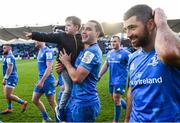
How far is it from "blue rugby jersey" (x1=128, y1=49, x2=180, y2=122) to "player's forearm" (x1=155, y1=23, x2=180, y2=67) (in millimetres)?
160

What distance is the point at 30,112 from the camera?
9.88 metres

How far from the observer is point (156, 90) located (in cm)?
275

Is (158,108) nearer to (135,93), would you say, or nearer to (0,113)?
(135,93)

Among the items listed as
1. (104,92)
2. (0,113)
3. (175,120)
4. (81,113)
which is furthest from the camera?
(104,92)

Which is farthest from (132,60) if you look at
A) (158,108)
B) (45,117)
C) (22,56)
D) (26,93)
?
(22,56)

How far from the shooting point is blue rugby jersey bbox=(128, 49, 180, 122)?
8.83ft

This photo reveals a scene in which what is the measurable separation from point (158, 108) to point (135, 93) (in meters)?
0.26

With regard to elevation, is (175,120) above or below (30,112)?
above

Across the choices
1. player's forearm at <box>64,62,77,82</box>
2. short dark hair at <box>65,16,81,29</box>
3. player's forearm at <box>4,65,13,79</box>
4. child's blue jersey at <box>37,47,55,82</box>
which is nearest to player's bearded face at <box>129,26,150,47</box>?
player's forearm at <box>64,62,77,82</box>

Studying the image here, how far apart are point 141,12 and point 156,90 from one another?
1.94 ft

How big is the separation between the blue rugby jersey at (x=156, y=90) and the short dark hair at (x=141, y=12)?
28 centimetres

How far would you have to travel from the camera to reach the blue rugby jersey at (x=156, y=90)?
2.69m

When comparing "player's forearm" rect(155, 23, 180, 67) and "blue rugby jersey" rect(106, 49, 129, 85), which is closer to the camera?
"player's forearm" rect(155, 23, 180, 67)

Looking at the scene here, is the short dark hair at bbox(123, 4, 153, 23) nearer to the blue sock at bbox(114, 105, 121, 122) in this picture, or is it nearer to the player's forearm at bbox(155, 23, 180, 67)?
the player's forearm at bbox(155, 23, 180, 67)
